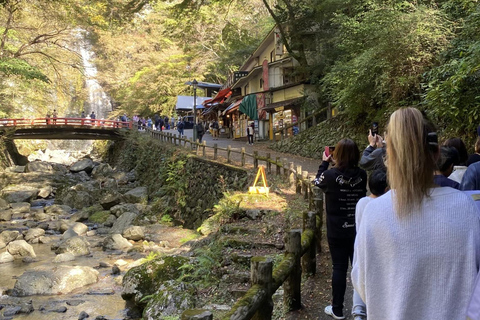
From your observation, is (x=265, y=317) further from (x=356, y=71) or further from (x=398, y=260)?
(x=356, y=71)

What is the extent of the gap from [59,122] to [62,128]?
1.64ft

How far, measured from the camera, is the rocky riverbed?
8422 mm

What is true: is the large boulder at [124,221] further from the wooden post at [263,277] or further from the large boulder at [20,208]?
the wooden post at [263,277]

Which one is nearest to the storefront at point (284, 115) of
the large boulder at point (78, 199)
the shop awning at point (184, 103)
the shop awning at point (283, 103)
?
the shop awning at point (283, 103)

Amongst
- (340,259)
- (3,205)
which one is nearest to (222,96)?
(3,205)

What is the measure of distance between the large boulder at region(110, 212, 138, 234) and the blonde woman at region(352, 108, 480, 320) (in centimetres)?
1490

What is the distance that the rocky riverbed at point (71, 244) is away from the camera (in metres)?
8.42

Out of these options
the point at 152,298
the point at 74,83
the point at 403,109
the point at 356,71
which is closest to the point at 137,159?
the point at 74,83

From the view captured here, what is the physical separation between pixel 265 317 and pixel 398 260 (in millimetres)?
2039

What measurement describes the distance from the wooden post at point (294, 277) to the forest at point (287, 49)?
5.06m

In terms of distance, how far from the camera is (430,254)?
5.29 ft

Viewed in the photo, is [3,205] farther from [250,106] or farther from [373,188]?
[373,188]

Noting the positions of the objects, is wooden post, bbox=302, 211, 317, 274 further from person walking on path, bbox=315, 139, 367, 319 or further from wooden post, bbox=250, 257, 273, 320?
wooden post, bbox=250, 257, 273, 320

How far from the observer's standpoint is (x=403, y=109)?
174cm
